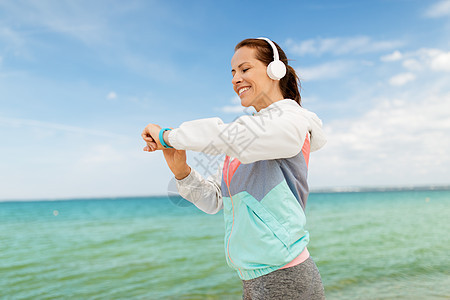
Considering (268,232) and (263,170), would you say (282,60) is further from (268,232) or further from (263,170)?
(268,232)

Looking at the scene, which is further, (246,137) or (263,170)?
(263,170)

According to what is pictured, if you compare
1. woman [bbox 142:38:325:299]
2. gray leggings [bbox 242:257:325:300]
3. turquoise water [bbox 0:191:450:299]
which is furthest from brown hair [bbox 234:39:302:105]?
turquoise water [bbox 0:191:450:299]

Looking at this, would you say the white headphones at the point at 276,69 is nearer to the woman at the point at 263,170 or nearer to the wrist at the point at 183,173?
the woman at the point at 263,170

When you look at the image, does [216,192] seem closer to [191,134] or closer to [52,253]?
[191,134]

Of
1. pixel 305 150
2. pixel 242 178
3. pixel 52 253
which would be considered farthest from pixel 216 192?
pixel 52 253

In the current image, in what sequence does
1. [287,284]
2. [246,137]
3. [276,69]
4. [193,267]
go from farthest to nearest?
[193,267]
[276,69]
[287,284]
[246,137]

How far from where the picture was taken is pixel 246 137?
3.13ft

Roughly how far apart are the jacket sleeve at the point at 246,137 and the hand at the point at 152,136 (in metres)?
0.11

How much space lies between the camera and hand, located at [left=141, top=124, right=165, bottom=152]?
111 cm

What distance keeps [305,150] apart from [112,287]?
560cm

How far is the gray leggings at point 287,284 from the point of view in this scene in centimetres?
108

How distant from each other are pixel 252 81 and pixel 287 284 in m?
0.66

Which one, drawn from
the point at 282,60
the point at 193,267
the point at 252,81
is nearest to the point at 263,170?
the point at 252,81

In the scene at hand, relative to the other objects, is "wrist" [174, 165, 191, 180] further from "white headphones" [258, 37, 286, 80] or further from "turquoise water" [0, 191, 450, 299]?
"turquoise water" [0, 191, 450, 299]
